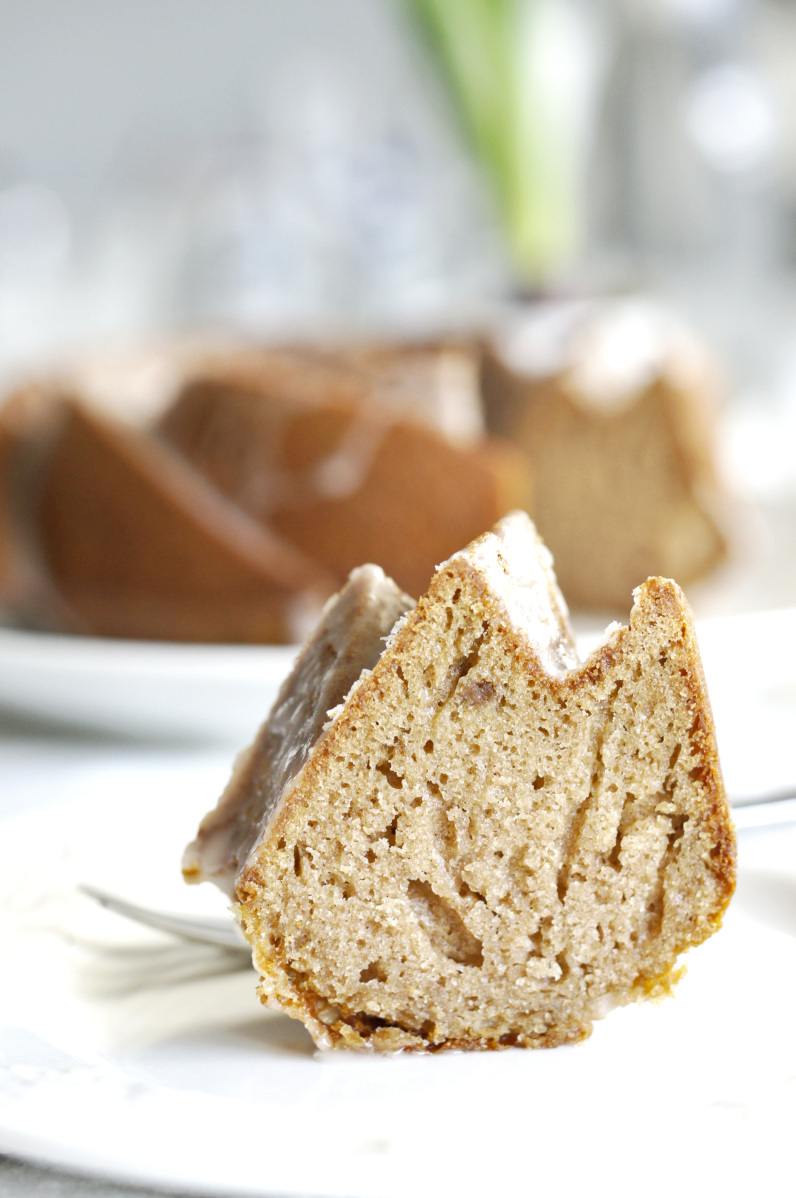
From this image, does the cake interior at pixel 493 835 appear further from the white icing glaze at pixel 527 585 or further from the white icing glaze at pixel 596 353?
the white icing glaze at pixel 596 353

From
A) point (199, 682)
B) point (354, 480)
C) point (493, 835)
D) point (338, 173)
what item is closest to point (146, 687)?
point (199, 682)

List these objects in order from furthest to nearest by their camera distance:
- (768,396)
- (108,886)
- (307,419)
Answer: (768,396), (307,419), (108,886)

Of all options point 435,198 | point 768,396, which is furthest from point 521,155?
point 435,198

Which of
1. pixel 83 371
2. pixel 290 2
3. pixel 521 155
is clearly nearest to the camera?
pixel 83 371

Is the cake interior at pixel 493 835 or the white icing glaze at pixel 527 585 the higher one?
the white icing glaze at pixel 527 585

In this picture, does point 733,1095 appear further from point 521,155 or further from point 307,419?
point 521,155

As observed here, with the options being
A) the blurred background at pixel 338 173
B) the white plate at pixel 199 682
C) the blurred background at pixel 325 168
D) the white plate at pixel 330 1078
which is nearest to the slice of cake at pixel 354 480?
the white plate at pixel 199 682
